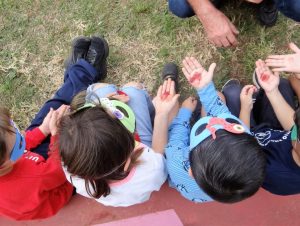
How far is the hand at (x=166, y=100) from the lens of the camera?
1.92m

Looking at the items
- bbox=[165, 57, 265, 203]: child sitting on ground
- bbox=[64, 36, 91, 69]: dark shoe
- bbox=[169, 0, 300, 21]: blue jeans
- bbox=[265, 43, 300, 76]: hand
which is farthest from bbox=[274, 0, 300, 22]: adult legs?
bbox=[64, 36, 91, 69]: dark shoe

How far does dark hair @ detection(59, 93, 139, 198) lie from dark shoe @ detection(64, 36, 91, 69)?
3.17ft

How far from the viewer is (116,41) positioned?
2.47 metres

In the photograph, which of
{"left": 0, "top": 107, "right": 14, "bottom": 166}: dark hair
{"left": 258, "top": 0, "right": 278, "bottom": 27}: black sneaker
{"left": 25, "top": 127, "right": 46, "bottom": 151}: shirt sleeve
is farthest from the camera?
{"left": 258, "top": 0, "right": 278, "bottom": 27}: black sneaker

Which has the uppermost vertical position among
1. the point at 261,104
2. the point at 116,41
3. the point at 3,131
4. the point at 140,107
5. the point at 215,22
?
the point at 215,22

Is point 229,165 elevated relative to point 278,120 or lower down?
elevated

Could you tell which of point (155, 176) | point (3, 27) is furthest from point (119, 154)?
point (3, 27)

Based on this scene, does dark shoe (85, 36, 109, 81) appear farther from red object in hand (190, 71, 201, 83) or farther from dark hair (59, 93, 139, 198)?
dark hair (59, 93, 139, 198)

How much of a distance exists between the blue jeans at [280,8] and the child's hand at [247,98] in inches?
17.3

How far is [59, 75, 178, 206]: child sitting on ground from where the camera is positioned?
1.36m

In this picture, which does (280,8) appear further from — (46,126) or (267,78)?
(46,126)

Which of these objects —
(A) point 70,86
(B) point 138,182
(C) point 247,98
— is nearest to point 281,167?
(C) point 247,98

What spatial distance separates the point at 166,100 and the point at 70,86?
2.06 feet

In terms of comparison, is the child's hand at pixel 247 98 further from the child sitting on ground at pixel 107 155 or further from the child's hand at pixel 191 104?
the child sitting on ground at pixel 107 155
